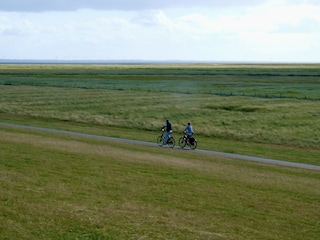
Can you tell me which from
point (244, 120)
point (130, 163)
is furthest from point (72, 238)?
point (244, 120)

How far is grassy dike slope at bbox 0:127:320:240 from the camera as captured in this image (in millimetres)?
15539

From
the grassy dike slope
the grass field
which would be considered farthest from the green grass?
the grassy dike slope

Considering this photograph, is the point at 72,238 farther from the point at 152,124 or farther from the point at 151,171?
the point at 152,124

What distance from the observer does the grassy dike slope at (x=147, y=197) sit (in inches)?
612

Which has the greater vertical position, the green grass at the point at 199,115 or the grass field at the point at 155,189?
the grass field at the point at 155,189

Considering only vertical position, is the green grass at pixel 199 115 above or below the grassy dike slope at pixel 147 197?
below

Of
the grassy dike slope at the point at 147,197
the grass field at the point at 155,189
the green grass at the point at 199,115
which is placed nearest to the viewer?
the grassy dike slope at the point at 147,197

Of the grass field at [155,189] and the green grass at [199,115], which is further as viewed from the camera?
the green grass at [199,115]

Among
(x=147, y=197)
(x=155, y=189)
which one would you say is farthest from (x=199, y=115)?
(x=147, y=197)

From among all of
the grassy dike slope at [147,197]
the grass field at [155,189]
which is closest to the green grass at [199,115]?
the grass field at [155,189]

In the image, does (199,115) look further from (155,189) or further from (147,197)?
(147,197)

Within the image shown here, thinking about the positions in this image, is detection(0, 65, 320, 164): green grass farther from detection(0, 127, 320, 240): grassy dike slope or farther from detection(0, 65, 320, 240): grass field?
detection(0, 127, 320, 240): grassy dike slope

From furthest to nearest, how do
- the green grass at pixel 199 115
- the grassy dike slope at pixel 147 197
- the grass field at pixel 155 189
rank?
the green grass at pixel 199 115
the grass field at pixel 155 189
the grassy dike slope at pixel 147 197

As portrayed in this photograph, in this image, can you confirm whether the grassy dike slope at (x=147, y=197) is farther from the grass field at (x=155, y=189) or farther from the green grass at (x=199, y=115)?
the green grass at (x=199, y=115)
